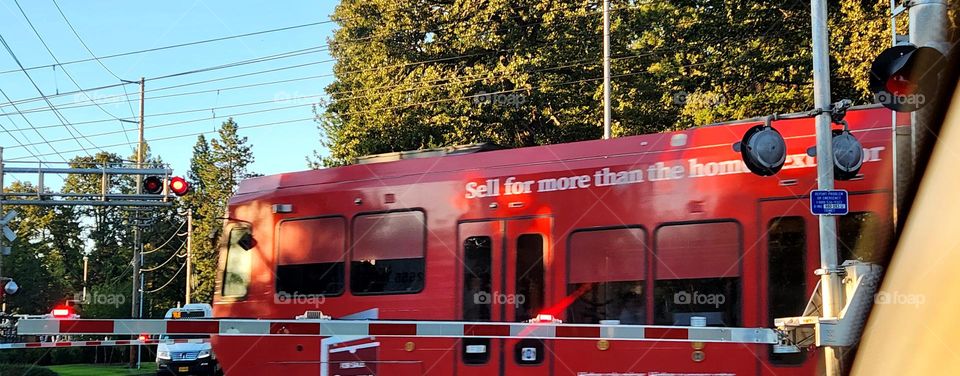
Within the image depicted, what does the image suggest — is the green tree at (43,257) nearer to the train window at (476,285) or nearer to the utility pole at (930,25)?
the train window at (476,285)

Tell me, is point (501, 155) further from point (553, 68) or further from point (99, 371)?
point (99, 371)

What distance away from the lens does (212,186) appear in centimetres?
7062

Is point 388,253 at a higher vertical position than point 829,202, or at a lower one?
lower

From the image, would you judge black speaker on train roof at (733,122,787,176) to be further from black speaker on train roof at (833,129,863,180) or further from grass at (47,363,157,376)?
grass at (47,363,157,376)

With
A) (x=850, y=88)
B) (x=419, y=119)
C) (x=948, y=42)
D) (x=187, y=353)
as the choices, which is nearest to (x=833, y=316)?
(x=948, y=42)

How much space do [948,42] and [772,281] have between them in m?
2.90

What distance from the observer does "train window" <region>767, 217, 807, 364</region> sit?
871cm

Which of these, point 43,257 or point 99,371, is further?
point 43,257

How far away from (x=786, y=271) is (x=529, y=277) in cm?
272

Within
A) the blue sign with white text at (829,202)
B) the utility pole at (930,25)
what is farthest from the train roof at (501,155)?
the utility pole at (930,25)

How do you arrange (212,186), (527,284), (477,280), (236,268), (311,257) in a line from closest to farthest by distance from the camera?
(527,284), (477,280), (311,257), (236,268), (212,186)

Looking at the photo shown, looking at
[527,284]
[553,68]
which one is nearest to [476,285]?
[527,284]

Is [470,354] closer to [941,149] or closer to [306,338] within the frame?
[306,338]

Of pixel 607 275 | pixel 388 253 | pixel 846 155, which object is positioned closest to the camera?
pixel 846 155
